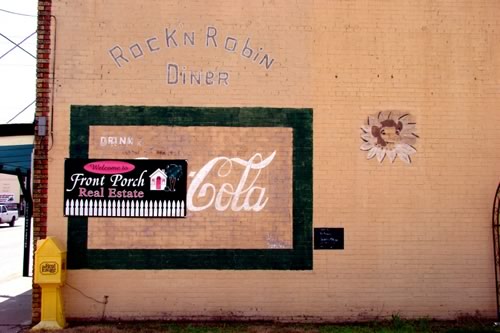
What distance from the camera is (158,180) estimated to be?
331 inches

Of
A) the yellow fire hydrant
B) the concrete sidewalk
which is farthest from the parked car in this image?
the yellow fire hydrant

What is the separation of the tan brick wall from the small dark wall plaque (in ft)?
0.33

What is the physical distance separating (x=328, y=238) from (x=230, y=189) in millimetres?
1773

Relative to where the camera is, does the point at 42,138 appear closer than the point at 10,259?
Yes

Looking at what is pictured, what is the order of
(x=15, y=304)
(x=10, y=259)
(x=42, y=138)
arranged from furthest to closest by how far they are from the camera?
(x=10, y=259) < (x=15, y=304) < (x=42, y=138)

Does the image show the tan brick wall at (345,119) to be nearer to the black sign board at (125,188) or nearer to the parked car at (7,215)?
the black sign board at (125,188)

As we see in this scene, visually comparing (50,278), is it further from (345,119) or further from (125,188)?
(345,119)

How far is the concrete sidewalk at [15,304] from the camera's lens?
830 centimetres

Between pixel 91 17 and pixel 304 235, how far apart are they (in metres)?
4.96

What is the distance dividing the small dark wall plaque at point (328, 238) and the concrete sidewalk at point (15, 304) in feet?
15.7

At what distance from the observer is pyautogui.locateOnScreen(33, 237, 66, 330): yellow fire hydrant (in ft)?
25.4

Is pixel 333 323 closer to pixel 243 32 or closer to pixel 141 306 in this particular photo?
pixel 141 306

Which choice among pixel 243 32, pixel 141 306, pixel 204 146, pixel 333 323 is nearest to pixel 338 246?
pixel 333 323

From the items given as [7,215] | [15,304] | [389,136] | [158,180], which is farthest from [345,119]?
[7,215]
